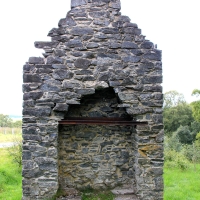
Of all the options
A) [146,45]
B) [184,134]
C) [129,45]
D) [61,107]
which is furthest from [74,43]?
[184,134]

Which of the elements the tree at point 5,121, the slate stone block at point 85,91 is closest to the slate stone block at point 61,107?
the slate stone block at point 85,91

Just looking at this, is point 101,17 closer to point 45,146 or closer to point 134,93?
point 134,93

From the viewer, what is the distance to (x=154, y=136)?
4707 mm

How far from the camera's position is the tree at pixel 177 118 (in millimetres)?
21438

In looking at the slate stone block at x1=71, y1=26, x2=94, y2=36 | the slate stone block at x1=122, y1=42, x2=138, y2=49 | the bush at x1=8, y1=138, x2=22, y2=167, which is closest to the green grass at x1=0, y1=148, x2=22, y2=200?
the bush at x1=8, y1=138, x2=22, y2=167

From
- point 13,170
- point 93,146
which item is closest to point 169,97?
point 13,170

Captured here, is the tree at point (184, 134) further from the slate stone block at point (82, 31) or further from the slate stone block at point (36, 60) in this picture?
the slate stone block at point (36, 60)

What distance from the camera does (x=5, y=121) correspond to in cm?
2902

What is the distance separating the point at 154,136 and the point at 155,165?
1.81 feet

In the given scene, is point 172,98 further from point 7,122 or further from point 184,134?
point 7,122

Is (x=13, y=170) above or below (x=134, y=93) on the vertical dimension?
below

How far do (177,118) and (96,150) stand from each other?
17687mm

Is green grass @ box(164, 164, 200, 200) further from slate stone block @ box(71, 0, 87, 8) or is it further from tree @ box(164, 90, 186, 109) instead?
tree @ box(164, 90, 186, 109)

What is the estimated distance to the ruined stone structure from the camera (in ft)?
15.0
